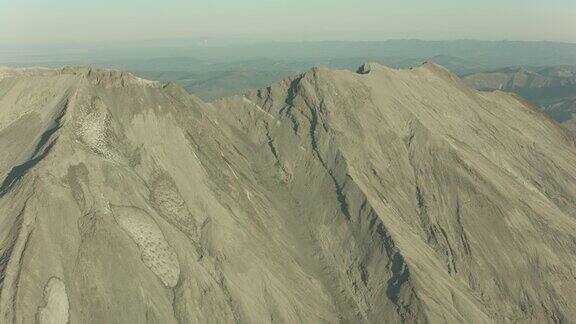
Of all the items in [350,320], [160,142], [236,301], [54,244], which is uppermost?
[160,142]

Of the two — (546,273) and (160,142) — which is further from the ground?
(160,142)

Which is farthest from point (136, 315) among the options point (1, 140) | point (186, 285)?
point (1, 140)

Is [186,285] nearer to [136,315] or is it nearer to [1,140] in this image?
[136,315]

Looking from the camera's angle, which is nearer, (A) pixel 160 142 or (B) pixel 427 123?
(A) pixel 160 142

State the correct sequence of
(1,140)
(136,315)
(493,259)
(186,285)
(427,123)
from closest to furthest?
(136,315)
(186,285)
(1,140)
(493,259)
(427,123)

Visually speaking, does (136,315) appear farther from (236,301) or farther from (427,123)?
(427,123)

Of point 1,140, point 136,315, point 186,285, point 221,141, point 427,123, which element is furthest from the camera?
point 427,123

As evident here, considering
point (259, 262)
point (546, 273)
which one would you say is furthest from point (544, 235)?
point (259, 262)
